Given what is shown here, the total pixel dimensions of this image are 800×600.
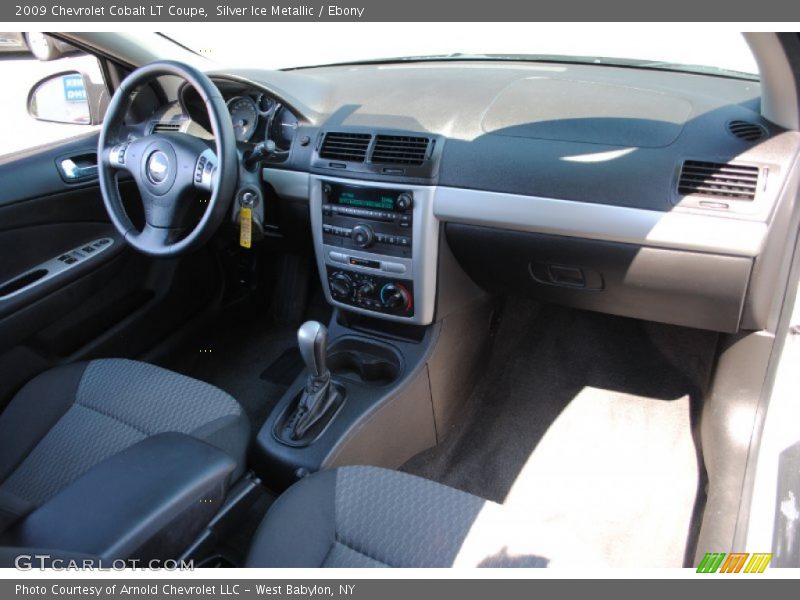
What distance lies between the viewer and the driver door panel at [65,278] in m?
1.84

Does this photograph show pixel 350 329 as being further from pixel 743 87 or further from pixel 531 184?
pixel 743 87

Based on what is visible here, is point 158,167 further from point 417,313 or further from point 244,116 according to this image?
point 417,313

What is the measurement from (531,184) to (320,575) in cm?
98

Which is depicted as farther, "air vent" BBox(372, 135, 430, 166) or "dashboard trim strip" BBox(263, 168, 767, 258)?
"air vent" BBox(372, 135, 430, 166)

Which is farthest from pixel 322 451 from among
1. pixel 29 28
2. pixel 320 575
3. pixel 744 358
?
pixel 29 28

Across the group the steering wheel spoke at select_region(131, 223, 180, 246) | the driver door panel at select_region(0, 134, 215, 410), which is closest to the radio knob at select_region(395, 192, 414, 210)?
the steering wheel spoke at select_region(131, 223, 180, 246)

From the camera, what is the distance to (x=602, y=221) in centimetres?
148

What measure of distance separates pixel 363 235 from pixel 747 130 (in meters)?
0.94

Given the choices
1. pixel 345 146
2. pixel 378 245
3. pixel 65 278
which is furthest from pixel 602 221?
pixel 65 278

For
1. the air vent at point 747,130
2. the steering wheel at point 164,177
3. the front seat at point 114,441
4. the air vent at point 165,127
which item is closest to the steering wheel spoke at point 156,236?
the steering wheel at point 164,177

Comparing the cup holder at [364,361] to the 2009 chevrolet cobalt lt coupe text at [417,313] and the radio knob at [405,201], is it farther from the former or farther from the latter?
the radio knob at [405,201]

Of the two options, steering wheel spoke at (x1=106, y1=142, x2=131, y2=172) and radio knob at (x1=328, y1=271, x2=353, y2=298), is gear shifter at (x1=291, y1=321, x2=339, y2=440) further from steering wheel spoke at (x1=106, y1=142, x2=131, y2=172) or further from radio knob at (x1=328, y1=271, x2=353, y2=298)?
steering wheel spoke at (x1=106, y1=142, x2=131, y2=172)

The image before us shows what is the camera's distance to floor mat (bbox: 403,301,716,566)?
5.95 feet

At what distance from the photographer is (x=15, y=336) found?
1832 millimetres
